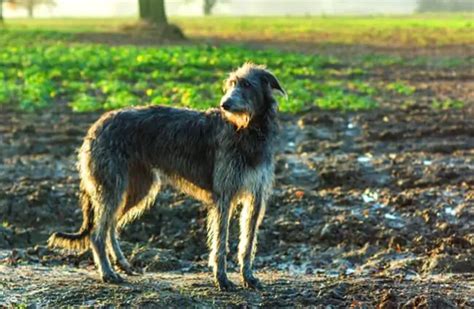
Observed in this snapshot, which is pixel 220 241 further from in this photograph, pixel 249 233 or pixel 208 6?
pixel 208 6

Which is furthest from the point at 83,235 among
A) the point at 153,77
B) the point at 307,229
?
the point at 153,77

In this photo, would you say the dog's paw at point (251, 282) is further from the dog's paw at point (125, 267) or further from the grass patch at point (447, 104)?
the grass patch at point (447, 104)

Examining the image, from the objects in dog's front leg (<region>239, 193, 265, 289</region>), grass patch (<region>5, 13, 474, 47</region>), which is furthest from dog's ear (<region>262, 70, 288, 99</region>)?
grass patch (<region>5, 13, 474, 47</region>)

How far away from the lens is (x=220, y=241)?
7.83 metres

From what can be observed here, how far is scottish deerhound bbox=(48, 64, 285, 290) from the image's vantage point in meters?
7.68

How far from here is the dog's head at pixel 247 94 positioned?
7.30 meters

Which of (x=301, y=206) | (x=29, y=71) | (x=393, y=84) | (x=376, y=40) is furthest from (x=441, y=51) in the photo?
(x=301, y=206)

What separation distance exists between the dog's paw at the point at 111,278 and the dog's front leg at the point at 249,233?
1.16m

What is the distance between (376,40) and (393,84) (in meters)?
21.6

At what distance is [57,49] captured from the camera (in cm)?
3497

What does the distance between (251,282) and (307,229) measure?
2.51 m

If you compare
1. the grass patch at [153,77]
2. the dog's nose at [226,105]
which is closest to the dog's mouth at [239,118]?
the dog's nose at [226,105]

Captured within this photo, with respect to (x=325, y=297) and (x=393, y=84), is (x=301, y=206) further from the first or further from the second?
(x=393, y=84)

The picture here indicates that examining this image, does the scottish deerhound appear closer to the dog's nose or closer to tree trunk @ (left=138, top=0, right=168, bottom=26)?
the dog's nose
